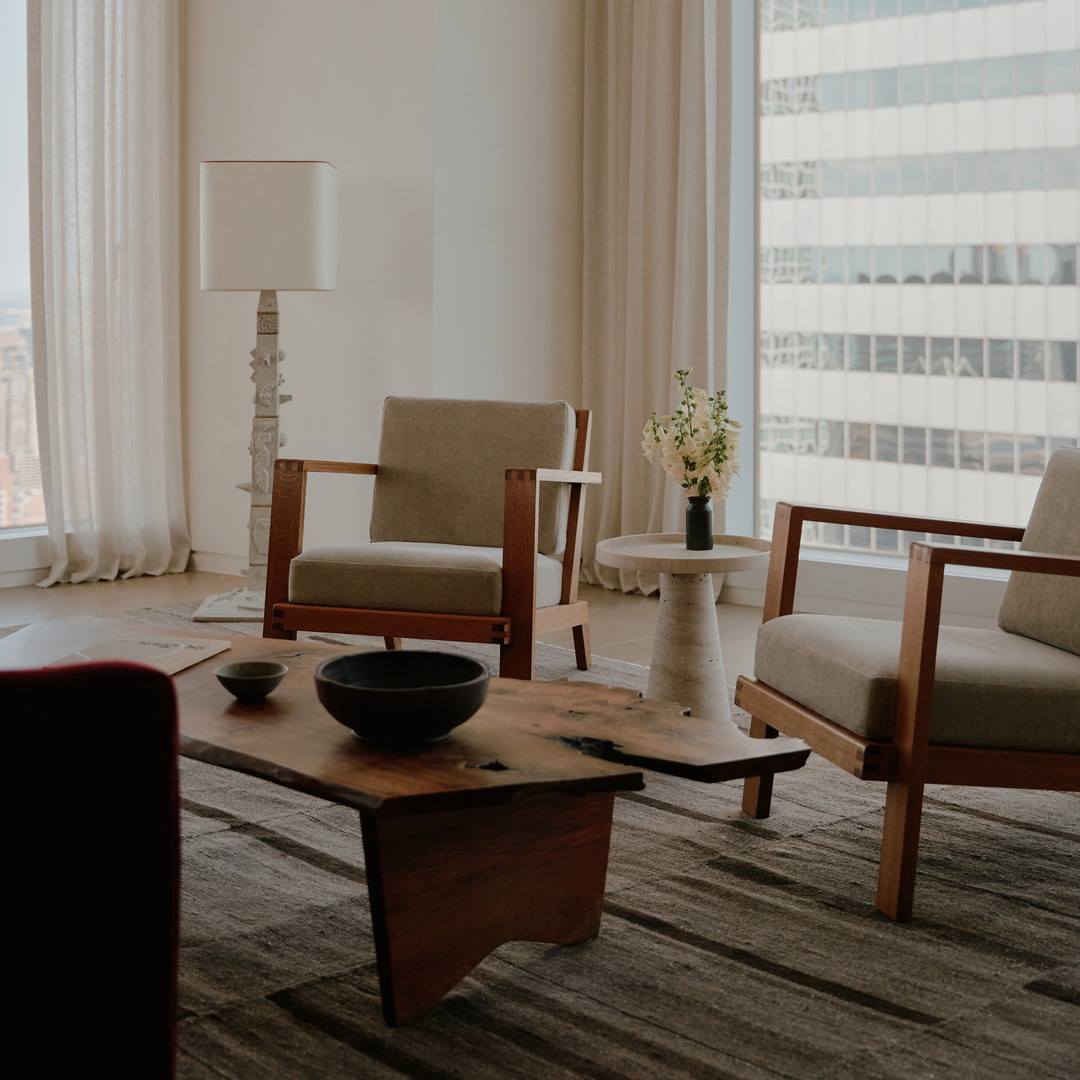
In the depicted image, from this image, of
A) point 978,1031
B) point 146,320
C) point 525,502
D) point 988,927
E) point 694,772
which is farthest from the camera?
point 146,320

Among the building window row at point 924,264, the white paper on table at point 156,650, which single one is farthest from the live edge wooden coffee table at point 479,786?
the building window row at point 924,264

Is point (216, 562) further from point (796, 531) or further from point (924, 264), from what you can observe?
point (796, 531)

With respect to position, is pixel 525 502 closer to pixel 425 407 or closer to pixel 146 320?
pixel 425 407

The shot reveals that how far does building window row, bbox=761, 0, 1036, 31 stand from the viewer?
4.45 meters

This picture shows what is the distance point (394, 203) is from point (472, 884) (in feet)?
11.6

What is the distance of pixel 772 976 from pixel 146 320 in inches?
174

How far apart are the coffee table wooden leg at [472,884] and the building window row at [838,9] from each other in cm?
375

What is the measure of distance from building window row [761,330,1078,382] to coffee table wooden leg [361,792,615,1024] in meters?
3.13

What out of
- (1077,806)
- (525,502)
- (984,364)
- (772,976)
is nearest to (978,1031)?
(772,976)

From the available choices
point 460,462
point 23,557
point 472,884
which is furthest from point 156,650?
point 23,557

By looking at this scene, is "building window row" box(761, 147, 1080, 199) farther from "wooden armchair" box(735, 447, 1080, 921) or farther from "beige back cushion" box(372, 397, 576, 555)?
"wooden armchair" box(735, 447, 1080, 921)

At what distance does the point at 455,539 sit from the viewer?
3463 mm

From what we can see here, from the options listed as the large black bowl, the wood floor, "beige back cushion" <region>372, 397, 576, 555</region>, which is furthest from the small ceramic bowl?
the wood floor

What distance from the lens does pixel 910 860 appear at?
1.89 meters
